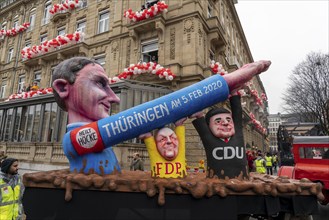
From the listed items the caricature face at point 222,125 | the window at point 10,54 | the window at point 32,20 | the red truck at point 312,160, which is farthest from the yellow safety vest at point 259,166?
the window at point 10,54

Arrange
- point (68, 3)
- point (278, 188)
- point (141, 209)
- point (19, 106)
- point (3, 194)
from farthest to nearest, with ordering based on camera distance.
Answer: point (68, 3)
point (19, 106)
point (3, 194)
point (278, 188)
point (141, 209)

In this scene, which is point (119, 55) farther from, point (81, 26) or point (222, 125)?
point (222, 125)

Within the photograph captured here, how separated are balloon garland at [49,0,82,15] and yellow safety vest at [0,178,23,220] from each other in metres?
17.7

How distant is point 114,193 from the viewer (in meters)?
2.21

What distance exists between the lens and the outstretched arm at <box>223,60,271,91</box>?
9.38 ft

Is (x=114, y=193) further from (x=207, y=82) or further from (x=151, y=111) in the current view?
(x=207, y=82)

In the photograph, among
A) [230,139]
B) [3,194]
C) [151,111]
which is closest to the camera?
[151,111]

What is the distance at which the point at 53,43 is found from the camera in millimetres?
15859

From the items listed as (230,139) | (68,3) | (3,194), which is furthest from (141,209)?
(68,3)

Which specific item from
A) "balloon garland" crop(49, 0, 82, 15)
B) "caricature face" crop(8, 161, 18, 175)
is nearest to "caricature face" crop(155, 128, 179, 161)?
"caricature face" crop(8, 161, 18, 175)

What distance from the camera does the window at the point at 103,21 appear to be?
1615cm

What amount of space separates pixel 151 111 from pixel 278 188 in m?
1.59

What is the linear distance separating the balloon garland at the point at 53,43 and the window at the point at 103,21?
5.16 ft

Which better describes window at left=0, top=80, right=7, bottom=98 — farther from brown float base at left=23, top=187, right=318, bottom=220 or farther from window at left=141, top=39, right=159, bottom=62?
brown float base at left=23, top=187, right=318, bottom=220
